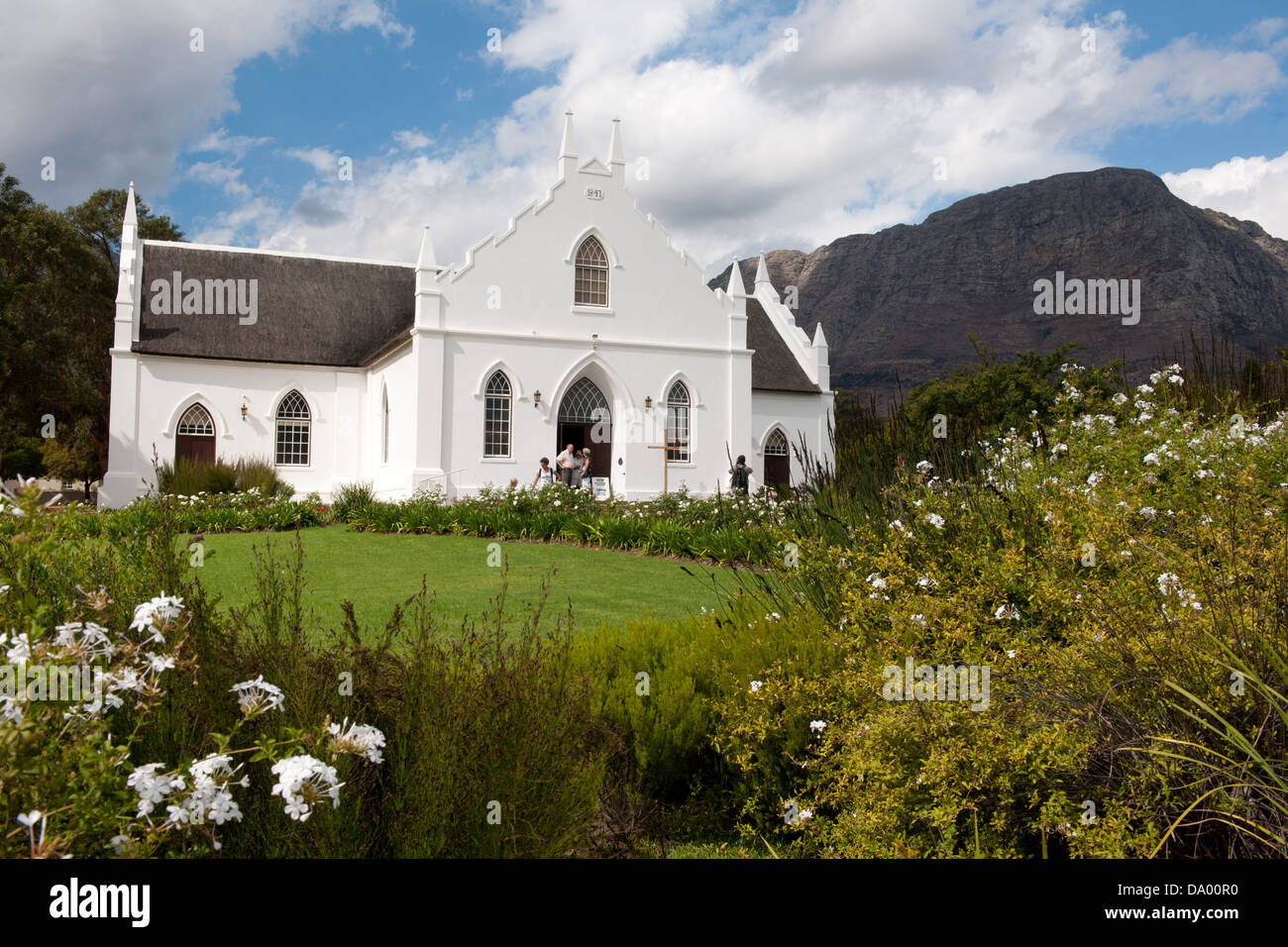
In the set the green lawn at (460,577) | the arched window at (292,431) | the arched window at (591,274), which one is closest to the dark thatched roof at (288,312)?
the arched window at (292,431)

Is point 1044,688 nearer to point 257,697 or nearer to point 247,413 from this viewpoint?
point 257,697

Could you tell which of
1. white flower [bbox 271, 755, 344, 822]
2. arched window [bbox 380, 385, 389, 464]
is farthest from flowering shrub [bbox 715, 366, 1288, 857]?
arched window [bbox 380, 385, 389, 464]

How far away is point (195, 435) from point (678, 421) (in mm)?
14561

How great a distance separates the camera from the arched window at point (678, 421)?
85.6 feet

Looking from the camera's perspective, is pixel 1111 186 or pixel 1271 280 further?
pixel 1111 186

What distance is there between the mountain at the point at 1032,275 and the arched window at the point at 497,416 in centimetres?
8969

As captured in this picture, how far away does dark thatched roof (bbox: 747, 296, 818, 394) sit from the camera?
29.5 metres

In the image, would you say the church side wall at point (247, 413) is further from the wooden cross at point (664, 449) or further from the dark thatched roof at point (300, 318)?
the wooden cross at point (664, 449)

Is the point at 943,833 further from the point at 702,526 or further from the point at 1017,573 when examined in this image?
→ the point at 702,526

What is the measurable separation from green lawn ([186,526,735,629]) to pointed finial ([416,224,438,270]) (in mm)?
8871
